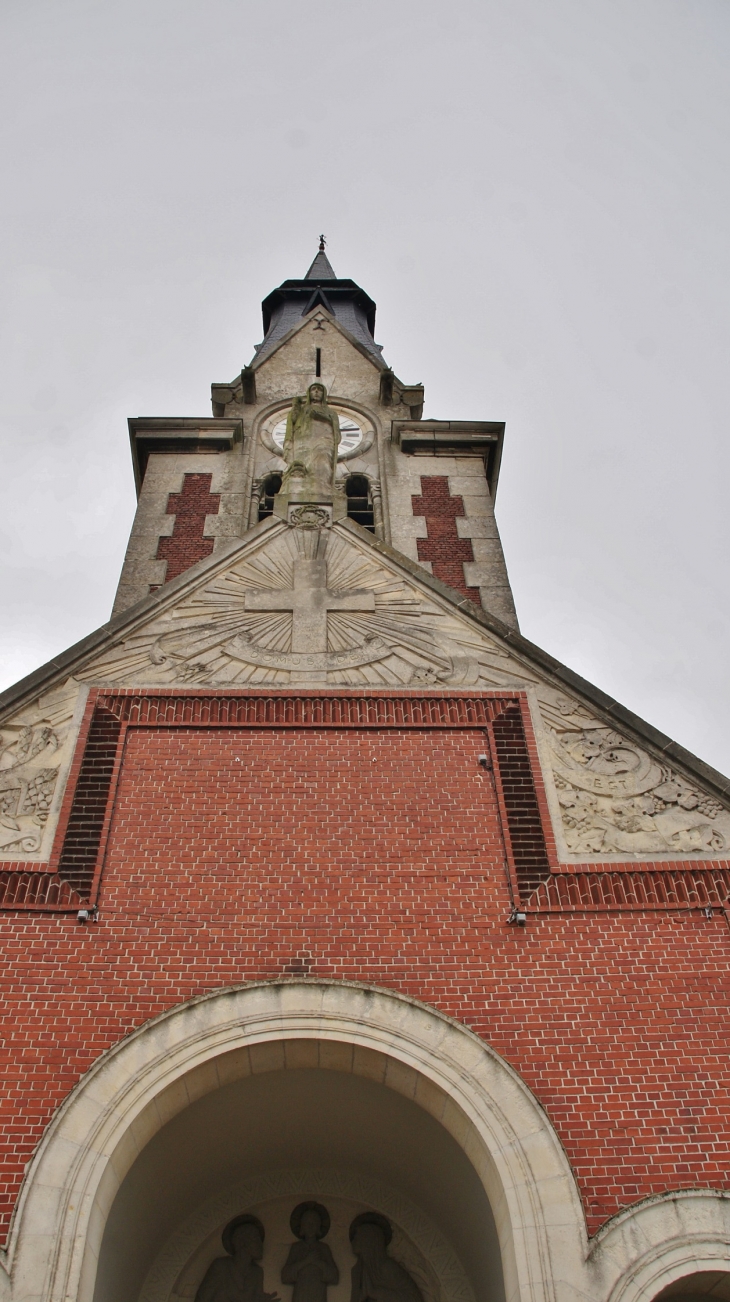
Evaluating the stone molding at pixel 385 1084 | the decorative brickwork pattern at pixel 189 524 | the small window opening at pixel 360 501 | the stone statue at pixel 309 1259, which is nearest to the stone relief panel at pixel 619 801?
the stone molding at pixel 385 1084

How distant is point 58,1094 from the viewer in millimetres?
6828

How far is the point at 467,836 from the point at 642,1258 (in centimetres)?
311

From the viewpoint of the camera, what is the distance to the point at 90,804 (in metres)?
8.41

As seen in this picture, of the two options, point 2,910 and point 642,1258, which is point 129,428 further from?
point 642,1258

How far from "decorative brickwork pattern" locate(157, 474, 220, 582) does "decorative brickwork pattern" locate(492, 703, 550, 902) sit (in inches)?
251

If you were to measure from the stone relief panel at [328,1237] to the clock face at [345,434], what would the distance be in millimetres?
11090

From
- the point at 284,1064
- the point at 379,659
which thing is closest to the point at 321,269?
the point at 379,659

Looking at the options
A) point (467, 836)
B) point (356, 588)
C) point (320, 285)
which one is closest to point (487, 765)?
point (467, 836)

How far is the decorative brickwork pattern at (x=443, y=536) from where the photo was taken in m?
14.4

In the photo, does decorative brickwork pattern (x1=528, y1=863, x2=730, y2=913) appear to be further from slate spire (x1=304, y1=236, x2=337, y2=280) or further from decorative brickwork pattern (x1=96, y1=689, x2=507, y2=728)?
slate spire (x1=304, y1=236, x2=337, y2=280)

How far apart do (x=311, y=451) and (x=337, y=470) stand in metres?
4.87

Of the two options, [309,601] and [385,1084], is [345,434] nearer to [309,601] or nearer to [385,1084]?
[309,601]

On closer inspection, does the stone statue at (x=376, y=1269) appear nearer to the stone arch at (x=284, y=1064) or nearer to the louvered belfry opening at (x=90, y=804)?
the stone arch at (x=284, y=1064)

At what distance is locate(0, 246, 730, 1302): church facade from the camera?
6.66m
